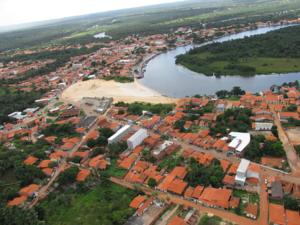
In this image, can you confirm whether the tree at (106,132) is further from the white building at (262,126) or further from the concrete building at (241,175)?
the white building at (262,126)

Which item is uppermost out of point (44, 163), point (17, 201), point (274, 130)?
point (274, 130)

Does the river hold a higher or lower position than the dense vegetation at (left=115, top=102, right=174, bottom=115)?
lower

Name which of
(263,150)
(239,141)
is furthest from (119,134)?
(263,150)

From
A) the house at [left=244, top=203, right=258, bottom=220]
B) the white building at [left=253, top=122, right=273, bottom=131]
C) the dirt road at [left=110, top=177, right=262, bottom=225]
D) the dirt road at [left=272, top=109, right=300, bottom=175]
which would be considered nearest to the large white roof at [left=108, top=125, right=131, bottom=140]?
the dirt road at [left=110, top=177, right=262, bottom=225]

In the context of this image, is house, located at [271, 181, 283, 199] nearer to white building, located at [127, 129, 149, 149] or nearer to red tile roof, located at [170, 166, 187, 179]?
red tile roof, located at [170, 166, 187, 179]

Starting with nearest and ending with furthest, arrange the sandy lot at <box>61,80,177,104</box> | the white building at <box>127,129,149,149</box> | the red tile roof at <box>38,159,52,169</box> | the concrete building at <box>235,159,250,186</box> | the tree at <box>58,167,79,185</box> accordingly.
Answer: the concrete building at <box>235,159,250,186</box> → the tree at <box>58,167,79,185</box> → the red tile roof at <box>38,159,52,169</box> → the white building at <box>127,129,149,149</box> → the sandy lot at <box>61,80,177,104</box>

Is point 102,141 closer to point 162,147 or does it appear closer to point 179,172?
point 162,147

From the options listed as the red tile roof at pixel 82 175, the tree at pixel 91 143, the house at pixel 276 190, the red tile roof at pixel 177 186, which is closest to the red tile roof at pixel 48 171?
the red tile roof at pixel 82 175

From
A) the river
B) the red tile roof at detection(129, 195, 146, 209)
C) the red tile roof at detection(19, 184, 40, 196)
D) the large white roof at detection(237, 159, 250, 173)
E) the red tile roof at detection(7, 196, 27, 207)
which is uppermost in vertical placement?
the large white roof at detection(237, 159, 250, 173)
